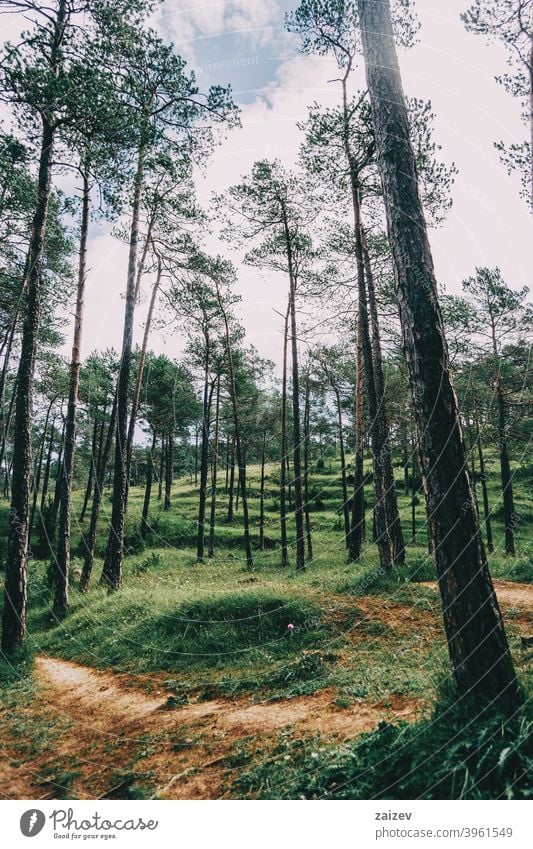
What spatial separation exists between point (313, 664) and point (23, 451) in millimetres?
6909

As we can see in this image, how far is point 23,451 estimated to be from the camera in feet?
27.7

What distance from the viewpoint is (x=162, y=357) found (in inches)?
1164

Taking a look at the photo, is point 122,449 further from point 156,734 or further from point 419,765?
point 419,765

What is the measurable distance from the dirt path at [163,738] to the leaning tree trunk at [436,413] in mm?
828

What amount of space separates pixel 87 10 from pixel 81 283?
6415 mm

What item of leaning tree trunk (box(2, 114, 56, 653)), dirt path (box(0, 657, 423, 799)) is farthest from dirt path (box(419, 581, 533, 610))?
leaning tree trunk (box(2, 114, 56, 653))

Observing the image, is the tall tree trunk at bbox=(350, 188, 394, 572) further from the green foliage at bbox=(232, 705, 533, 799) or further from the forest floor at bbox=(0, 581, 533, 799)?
the green foliage at bbox=(232, 705, 533, 799)

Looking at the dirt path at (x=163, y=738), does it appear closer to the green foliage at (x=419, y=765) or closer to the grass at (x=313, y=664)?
the grass at (x=313, y=664)

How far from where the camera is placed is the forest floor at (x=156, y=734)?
3.88 meters

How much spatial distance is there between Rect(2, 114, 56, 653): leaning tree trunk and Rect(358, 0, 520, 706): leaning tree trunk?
7.13m

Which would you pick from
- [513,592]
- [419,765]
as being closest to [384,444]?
[513,592]

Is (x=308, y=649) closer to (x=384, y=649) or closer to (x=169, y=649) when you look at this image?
(x=384, y=649)

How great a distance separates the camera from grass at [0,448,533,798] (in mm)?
2941
